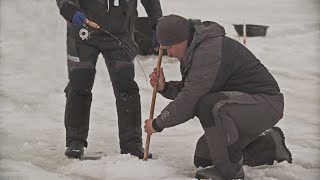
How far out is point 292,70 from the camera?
31.4 feet

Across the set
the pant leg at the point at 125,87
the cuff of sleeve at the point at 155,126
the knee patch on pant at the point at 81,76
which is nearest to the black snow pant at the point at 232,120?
the cuff of sleeve at the point at 155,126

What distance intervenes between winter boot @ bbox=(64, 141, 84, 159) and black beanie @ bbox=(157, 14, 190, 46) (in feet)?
4.18

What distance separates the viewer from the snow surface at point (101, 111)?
4.36 m

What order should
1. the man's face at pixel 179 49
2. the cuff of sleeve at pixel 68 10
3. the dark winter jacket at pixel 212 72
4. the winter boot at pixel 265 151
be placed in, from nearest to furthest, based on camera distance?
the dark winter jacket at pixel 212 72 < the man's face at pixel 179 49 < the cuff of sleeve at pixel 68 10 < the winter boot at pixel 265 151

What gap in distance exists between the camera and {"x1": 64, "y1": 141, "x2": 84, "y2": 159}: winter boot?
463cm

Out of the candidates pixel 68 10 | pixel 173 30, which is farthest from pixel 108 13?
pixel 173 30

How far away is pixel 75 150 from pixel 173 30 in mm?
1400

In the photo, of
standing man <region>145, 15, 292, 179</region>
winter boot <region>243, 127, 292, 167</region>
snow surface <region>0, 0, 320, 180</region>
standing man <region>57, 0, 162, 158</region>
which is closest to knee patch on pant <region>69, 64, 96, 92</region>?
standing man <region>57, 0, 162, 158</region>

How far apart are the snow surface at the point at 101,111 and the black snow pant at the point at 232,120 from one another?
1.18 feet

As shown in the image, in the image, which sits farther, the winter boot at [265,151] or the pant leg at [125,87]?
the pant leg at [125,87]

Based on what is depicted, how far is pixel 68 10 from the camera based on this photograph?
434 centimetres

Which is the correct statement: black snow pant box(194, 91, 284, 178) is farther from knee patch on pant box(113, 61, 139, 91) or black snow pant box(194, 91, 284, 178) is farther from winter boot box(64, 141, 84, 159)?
winter boot box(64, 141, 84, 159)

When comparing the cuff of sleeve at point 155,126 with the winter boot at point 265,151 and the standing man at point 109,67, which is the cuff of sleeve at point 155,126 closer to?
the standing man at point 109,67

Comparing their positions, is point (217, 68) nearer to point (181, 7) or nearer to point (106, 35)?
point (106, 35)
